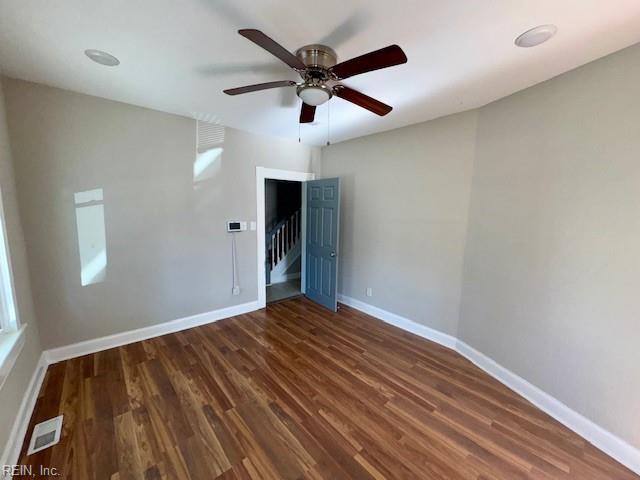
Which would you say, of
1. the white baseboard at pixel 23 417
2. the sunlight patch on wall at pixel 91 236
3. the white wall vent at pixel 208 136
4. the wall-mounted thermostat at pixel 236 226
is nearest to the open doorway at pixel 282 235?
the wall-mounted thermostat at pixel 236 226

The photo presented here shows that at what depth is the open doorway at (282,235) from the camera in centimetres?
516

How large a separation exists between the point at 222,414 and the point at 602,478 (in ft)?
8.02

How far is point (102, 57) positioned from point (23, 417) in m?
2.54

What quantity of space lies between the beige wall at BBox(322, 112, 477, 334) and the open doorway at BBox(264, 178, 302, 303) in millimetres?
1659

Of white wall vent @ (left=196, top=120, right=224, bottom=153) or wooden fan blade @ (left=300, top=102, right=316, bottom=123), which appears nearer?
wooden fan blade @ (left=300, top=102, right=316, bottom=123)

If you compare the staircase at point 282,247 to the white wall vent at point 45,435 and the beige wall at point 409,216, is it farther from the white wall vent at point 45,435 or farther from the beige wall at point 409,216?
the white wall vent at point 45,435

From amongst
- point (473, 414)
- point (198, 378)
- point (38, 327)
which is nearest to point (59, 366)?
point (38, 327)

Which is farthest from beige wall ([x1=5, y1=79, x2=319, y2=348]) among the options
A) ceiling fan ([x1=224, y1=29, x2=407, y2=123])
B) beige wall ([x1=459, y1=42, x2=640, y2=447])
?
beige wall ([x1=459, y1=42, x2=640, y2=447])

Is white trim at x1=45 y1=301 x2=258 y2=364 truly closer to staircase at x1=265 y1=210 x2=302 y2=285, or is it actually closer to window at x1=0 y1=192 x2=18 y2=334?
window at x1=0 y1=192 x2=18 y2=334

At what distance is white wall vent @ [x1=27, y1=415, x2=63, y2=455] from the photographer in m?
1.58

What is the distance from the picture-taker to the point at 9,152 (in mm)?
2066

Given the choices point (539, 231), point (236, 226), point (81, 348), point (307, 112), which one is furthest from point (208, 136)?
point (539, 231)

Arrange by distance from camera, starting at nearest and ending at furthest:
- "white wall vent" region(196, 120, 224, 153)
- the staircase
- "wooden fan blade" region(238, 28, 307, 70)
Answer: "wooden fan blade" region(238, 28, 307, 70) < "white wall vent" region(196, 120, 224, 153) < the staircase

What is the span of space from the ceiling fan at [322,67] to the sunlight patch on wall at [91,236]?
1.93 meters
